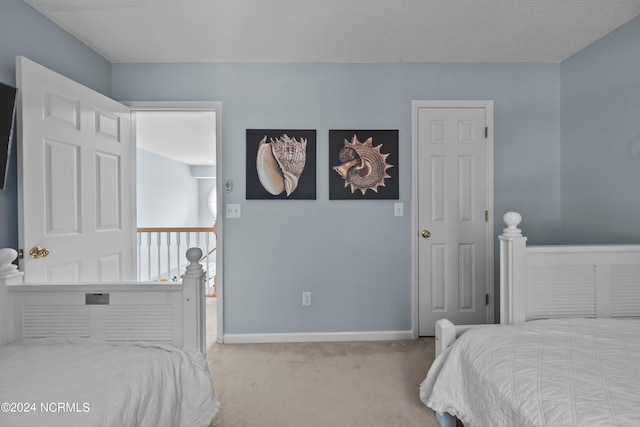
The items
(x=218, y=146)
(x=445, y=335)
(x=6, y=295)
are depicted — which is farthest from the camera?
(x=218, y=146)

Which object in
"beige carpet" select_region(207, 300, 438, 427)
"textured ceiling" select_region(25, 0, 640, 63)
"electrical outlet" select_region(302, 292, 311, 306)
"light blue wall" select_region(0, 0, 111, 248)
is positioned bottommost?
"beige carpet" select_region(207, 300, 438, 427)

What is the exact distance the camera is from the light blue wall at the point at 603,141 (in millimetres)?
2074

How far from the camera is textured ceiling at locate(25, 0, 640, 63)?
6.26ft

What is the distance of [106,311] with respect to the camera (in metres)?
1.36

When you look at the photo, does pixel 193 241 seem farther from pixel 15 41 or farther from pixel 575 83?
pixel 575 83

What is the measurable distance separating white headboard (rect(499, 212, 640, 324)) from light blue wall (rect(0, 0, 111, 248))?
2640 millimetres

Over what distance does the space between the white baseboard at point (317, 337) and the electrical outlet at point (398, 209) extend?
101cm

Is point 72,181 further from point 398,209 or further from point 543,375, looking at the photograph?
point 543,375

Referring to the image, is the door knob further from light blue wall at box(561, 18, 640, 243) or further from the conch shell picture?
light blue wall at box(561, 18, 640, 243)

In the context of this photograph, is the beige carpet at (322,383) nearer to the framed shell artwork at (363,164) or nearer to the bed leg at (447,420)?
the bed leg at (447,420)

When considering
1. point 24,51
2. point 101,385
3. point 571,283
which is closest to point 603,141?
point 571,283

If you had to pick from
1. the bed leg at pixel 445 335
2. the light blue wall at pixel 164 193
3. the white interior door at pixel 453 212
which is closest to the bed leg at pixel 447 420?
the bed leg at pixel 445 335

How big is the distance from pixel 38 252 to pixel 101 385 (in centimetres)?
117

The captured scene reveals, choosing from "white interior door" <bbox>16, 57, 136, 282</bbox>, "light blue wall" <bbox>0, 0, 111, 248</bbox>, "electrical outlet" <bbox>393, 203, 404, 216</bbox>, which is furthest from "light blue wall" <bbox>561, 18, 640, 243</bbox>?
"light blue wall" <bbox>0, 0, 111, 248</bbox>
